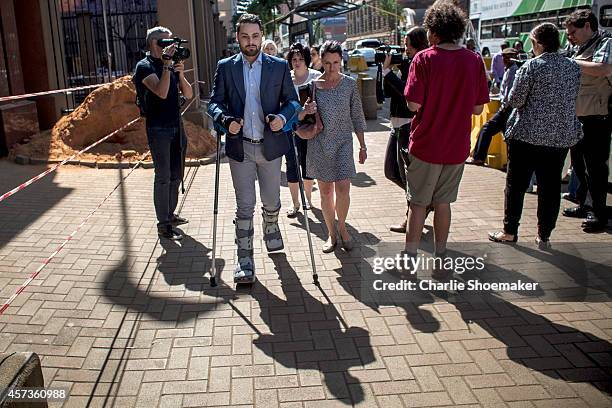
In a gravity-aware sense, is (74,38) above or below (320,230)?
above

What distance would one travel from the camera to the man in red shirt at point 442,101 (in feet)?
13.8

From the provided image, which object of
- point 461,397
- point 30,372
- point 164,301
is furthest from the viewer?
point 164,301

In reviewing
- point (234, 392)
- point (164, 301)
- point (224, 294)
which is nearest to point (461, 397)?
point (234, 392)

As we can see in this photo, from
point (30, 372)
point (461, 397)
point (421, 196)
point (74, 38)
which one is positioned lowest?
point (461, 397)

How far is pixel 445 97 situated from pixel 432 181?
65cm

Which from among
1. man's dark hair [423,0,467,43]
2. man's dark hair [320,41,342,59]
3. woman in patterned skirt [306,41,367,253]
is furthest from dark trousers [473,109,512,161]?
man's dark hair [423,0,467,43]

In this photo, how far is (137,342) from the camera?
147 inches

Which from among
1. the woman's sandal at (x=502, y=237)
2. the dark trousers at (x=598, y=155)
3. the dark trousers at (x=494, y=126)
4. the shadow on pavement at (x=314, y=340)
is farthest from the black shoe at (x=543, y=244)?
the dark trousers at (x=494, y=126)

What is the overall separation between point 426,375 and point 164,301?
2.07 m

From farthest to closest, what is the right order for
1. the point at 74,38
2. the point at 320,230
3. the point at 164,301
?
the point at 74,38
the point at 320,230
the point at 164,301

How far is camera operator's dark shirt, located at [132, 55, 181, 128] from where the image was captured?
213 inches

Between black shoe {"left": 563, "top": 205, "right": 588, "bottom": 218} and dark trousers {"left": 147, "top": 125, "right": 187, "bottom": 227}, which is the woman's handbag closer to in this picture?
dark trousers {"left": 147, "top": 125, "right": 187, "bottom": 227}

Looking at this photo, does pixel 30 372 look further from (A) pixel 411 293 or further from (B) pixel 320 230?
(B) pixel 320 230

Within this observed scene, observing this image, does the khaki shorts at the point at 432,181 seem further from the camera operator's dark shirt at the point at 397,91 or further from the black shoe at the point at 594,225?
the black shoe at the point at 594,225
